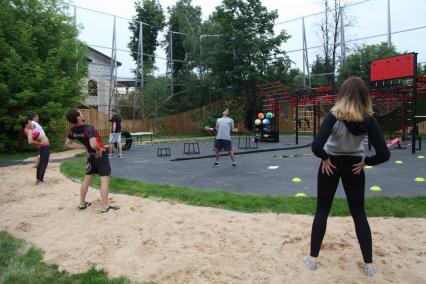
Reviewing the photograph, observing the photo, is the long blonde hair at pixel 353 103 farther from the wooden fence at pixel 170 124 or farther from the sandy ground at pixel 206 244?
the wooden fence at pixel 170 124

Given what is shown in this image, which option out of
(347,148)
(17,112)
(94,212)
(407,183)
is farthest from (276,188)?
(17,112)

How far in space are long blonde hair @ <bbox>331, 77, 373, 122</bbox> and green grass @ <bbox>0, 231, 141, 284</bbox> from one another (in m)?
2.26

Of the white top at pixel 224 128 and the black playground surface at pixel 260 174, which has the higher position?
the white top at pixel 224 128

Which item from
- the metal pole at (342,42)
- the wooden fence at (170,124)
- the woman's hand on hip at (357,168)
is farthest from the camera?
the metal pole at (342,42)

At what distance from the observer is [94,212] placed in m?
5.51

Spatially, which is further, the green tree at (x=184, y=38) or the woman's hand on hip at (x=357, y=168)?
the green tree at (x=184, y=38)

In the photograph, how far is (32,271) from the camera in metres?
3.49

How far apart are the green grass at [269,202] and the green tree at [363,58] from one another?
1873 centimetres

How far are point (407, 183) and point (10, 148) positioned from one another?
1463 cm

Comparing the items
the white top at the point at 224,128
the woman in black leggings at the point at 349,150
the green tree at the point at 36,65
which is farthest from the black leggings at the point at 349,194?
the green tree at the point at 36,65

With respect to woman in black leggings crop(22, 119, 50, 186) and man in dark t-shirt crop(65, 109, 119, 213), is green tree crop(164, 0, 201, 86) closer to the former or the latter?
woman in black leggings crop(22, 119, 50, 186)

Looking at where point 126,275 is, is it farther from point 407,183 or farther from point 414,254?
point 407,183

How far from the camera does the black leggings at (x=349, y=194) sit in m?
3.09

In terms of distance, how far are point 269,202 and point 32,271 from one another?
3.36m
